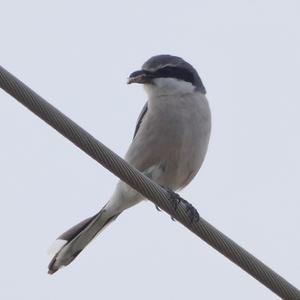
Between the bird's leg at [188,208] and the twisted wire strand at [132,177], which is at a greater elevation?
the bird's leg at [188,208]

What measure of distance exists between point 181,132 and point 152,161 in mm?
310

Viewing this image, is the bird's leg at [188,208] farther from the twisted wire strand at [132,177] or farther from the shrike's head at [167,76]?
the shrike's head at [167,76]

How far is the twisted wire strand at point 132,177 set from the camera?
4234mm

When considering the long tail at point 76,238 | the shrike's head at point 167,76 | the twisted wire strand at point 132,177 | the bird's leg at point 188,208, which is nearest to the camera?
the twisted wire strand at point 132,177

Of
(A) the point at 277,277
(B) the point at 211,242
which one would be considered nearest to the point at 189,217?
(B) the point at 211,242

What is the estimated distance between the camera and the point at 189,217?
16.9ft

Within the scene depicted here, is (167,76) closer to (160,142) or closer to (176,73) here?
(176,73)

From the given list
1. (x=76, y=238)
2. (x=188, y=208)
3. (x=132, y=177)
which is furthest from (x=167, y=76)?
(x=132, y=177)

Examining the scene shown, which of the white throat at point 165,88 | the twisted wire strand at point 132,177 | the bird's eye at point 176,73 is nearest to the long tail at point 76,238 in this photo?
the white throat at point 165,88

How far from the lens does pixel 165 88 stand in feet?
23.3

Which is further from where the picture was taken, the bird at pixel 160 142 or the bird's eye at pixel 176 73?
the bird's eye at pixel 176 73

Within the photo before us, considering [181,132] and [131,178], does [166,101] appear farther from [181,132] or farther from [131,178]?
[131,178]

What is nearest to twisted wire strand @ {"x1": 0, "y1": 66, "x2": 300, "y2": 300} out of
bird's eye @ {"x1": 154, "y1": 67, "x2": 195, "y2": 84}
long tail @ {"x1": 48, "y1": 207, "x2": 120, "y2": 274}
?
long tail @ {"x1": 48, "y1": 207, "x2": 120, "y2": 274}

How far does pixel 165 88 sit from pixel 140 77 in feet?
0.74
